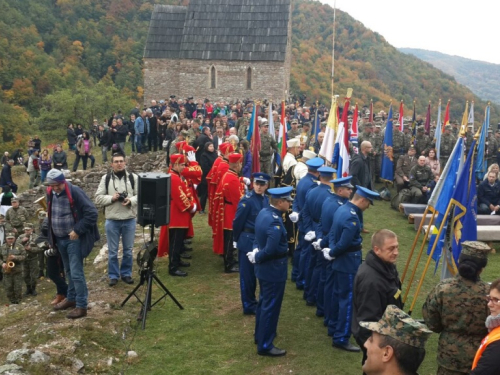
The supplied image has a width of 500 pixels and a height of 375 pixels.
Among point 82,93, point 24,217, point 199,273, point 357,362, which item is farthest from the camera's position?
point 82,93

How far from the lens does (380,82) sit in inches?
2648

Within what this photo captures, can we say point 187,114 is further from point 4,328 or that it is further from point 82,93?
point 4,328

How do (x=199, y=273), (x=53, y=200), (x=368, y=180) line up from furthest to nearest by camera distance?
(x=368, y=180)
(x=199, y=273)
(x=53, y=200)

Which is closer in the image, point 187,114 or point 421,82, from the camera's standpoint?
point 187,114

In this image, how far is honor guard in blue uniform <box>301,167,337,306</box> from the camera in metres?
8.19

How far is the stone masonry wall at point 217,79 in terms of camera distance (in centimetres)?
3947

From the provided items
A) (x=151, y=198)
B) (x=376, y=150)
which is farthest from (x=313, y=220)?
(x=376, y=150)

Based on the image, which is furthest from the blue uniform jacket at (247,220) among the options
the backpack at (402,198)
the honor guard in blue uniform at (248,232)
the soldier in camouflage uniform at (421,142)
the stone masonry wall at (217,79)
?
the stone masonry wall at (217,79)

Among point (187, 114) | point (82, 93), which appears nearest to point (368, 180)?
point (187, 114)

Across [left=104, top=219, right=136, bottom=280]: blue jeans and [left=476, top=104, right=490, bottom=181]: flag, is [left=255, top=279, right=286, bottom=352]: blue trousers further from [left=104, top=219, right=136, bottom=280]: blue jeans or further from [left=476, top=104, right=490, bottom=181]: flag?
[left=476, top=104, right=490, bottom=181]: flag

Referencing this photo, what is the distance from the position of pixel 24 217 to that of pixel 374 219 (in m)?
8.94

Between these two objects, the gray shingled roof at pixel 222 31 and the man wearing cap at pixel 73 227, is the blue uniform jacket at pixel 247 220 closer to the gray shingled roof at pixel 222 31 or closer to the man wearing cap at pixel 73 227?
the man wearing cap at pixel 73 227

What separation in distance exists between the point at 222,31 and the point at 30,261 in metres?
30.5

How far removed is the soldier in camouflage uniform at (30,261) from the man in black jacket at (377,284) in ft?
30.7
